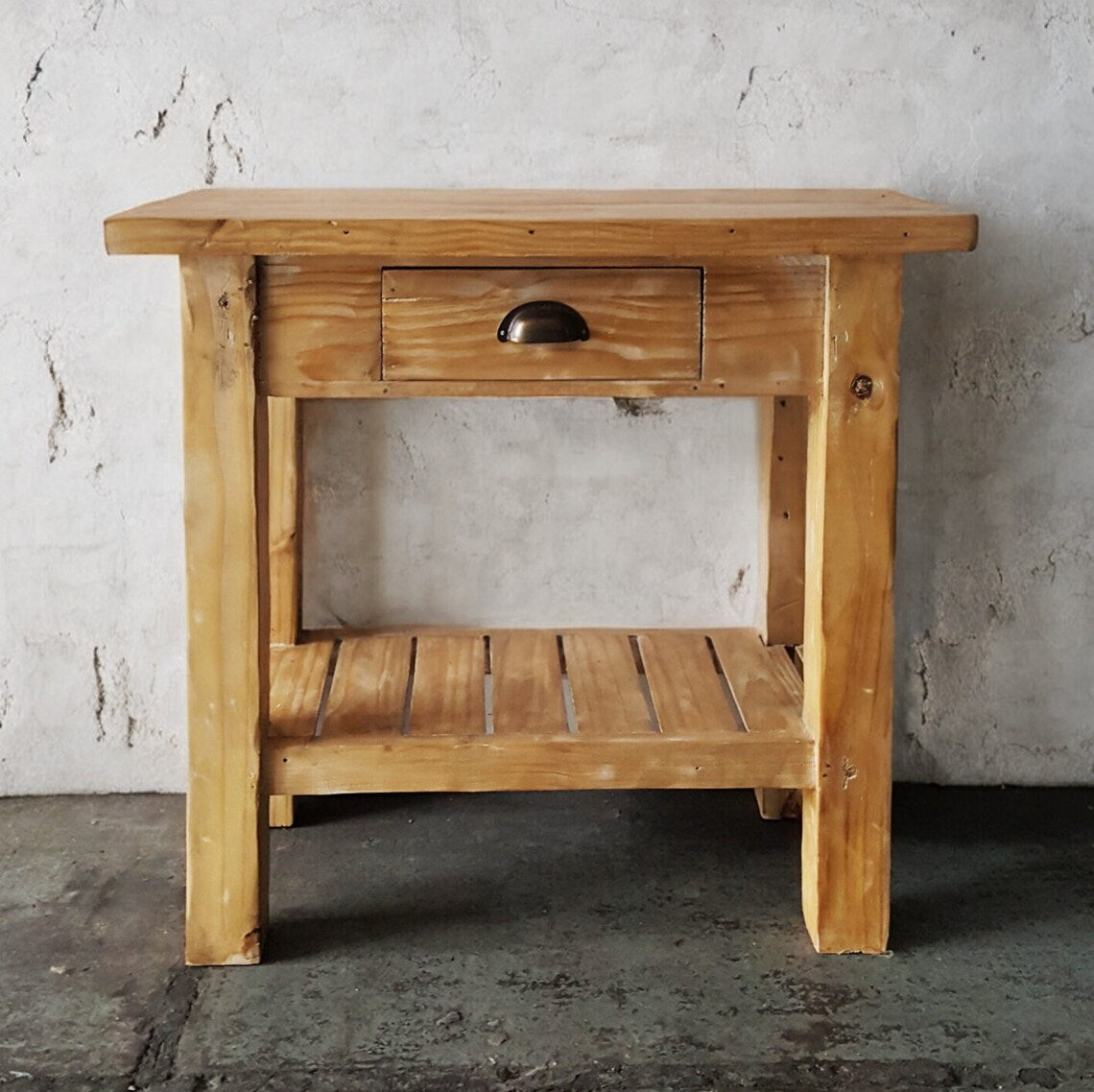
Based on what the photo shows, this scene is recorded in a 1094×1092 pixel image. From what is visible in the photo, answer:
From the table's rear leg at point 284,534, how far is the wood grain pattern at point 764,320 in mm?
847

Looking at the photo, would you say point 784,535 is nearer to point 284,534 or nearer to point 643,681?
point 643,681

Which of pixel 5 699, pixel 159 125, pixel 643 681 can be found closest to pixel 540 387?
pixel 643 681

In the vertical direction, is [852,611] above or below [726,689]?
above

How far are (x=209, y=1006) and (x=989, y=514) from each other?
1539mm

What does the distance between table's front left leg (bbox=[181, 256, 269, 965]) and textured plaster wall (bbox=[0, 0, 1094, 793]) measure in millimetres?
654

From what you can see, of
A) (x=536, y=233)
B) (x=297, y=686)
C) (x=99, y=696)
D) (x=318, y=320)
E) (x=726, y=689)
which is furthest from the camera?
(x=99, y=696)

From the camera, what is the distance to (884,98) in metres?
2.52

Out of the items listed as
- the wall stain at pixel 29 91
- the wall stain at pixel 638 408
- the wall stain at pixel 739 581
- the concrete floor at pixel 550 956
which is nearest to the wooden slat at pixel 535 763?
the concrete floor at pixel 550 956

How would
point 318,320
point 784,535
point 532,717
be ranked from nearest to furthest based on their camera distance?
point 318,320, point 532,717, point 784,535

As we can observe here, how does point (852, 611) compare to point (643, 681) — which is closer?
point (852, 611)

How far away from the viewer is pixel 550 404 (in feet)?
8.70

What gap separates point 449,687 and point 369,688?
12cm

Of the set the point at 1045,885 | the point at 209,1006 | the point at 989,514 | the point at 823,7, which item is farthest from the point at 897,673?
the point at 209,1006

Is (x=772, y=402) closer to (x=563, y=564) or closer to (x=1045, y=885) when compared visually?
(x=563, y=564)
